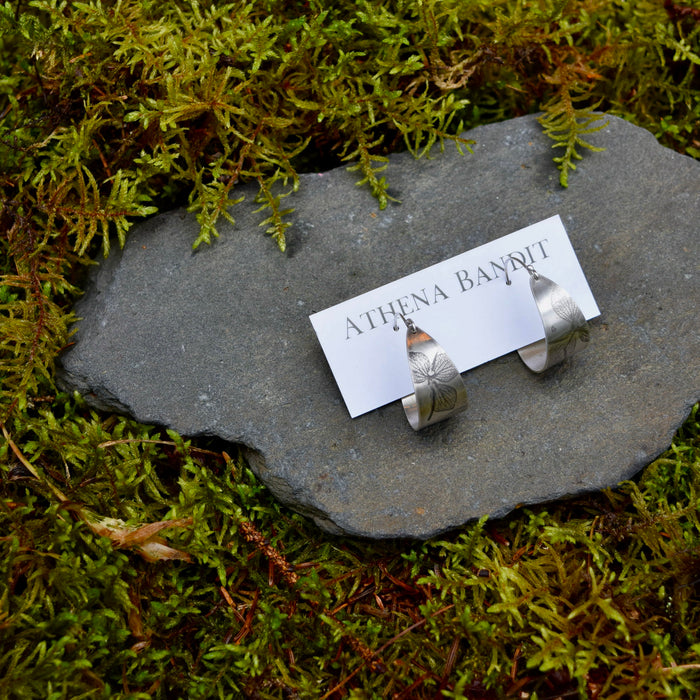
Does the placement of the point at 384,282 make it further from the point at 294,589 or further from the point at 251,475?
the point at 294,589

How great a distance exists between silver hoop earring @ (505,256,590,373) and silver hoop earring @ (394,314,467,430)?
0.77 feet

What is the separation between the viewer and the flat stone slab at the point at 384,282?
1470 mm

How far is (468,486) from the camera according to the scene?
146 centimetres

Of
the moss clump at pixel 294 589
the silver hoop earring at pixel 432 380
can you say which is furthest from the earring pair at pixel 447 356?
the moss clump at pixel 294 589

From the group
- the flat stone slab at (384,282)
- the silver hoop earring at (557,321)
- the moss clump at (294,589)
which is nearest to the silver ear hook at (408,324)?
the flat stone slab at (384,282)

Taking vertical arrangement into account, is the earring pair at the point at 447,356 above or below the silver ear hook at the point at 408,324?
below

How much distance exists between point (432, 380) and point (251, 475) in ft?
1.56

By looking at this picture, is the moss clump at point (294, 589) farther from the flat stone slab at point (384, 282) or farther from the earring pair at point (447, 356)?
the earring pair at point (447, 356)

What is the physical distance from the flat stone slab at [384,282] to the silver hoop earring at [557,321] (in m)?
0.09

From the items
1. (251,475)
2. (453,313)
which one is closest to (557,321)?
(453,313)

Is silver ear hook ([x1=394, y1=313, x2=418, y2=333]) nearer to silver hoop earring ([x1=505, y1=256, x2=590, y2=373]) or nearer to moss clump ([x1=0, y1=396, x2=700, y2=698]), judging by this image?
silver hoop earring ([x1=505, y1=256, x2=590, y2=373])

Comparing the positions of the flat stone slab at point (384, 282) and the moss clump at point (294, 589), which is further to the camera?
the flat stone slab at point (384, 282)

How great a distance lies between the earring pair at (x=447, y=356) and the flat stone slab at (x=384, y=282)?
0.07 meters

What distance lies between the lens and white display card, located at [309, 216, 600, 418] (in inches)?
59.3
